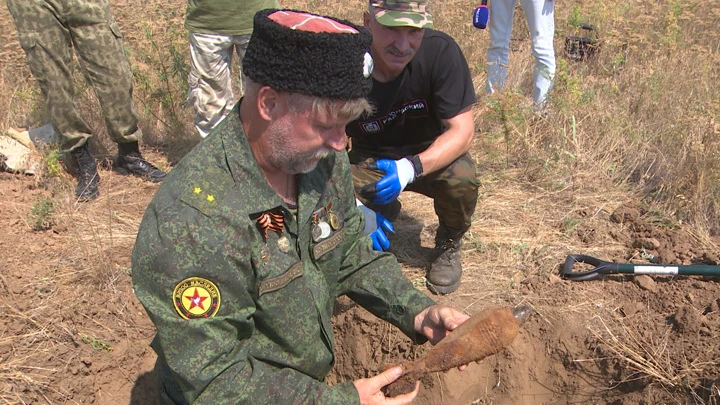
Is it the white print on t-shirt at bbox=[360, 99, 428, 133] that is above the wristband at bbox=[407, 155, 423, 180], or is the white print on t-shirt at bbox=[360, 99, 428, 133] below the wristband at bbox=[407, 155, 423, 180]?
above

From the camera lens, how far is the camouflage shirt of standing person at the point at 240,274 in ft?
5.29

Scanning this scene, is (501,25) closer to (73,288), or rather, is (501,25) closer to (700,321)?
(700,321)

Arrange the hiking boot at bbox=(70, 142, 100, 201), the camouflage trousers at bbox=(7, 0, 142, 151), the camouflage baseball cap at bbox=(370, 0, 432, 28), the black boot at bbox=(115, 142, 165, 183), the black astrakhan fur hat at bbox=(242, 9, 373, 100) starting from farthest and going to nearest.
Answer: the black boot at bbox=(115, 142, 165, 183) < the hiking boot at bbox=(70, 142, 100, 201) < the camouflage trousers at bbox=(7, 0, 142, 151) < the camouflage baseball cap at bbox=(370, 0, 432, 28) < the black astrakhan fur hat at bbox=(242, 9, 373, 100)

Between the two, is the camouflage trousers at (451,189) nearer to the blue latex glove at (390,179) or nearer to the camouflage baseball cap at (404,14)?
the blue latex glove at (390,179)

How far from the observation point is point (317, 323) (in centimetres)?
204

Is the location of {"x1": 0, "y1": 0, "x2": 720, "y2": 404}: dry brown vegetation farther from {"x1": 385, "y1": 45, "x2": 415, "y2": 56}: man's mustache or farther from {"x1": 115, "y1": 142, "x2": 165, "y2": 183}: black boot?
{"x1": 385, "y1": 45, "x2": 415, "y2": 56}: man's mustache

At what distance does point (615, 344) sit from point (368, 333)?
122 cm

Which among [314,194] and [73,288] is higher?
[314,194]

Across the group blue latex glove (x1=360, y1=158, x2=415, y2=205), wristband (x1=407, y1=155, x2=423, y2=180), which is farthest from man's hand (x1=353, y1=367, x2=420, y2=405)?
wristband (x1=407, y1=155, x2=423, y2=180)

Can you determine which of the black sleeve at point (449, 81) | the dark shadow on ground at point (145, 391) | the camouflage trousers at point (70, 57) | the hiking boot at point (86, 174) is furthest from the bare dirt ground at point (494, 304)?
the black sleeve at point (449, 81)

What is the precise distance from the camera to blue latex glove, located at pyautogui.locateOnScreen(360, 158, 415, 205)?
294 cm

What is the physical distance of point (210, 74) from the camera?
452cm

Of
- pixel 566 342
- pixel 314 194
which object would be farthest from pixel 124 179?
pixel 566 342

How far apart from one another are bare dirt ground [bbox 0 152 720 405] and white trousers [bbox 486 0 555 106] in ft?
4.90
